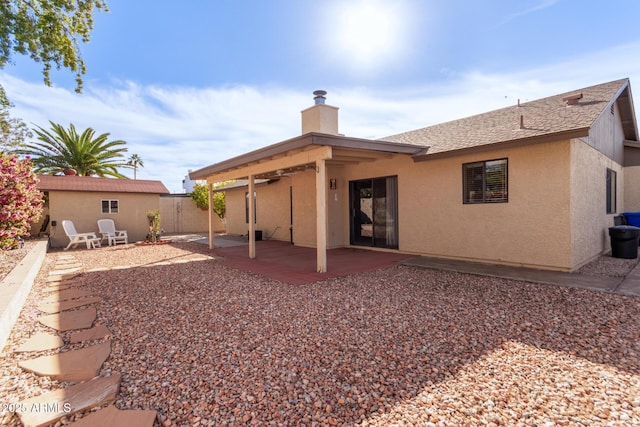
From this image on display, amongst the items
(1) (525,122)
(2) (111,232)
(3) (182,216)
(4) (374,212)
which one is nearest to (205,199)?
(3) (182,216)

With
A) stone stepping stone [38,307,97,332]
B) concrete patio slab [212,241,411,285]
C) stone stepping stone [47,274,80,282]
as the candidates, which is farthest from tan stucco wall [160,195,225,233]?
stone stepping stone [38,307,97,332]

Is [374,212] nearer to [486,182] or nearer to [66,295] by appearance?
[486,182]

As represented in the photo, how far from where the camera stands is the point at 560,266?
250 inches

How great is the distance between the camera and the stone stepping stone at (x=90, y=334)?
3.64 m

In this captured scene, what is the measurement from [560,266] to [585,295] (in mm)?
1670

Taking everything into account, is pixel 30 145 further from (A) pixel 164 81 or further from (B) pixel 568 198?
(B) pixel 568 198

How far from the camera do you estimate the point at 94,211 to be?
44.8 ft

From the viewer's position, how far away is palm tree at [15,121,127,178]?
1842 cm

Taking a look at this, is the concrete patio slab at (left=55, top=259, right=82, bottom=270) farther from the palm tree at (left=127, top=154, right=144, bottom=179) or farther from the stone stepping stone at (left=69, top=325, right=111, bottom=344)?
the palm tree at (left=127, top=154, right=144, bottom=179)

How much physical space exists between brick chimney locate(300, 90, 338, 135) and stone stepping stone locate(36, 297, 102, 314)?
6323 mm

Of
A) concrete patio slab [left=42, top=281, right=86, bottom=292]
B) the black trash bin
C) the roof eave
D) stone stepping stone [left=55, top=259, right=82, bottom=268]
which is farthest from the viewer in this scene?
stone stepping stone [left=55, top=259, right=82, bottom=268]

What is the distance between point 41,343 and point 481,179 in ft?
27.6

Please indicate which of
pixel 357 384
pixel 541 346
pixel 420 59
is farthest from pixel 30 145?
pixel 541 346

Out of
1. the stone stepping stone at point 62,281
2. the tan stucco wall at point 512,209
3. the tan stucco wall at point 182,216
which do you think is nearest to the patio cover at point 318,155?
the tan stucco wall at point 512,209
